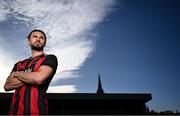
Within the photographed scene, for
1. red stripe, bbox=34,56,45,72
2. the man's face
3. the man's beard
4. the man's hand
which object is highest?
the man's face

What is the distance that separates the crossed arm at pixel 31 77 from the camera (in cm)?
226

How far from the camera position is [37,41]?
2568 mm

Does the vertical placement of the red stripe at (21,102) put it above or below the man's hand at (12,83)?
below

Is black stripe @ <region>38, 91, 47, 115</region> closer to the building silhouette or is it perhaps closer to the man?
the man

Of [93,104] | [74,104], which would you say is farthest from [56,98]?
[93,104]

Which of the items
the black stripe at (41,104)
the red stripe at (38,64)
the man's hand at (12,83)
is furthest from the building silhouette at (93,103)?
the black stripe at (41,104)

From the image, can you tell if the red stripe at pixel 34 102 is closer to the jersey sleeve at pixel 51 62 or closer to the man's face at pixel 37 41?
the jersey sleeve at pixel 51 62

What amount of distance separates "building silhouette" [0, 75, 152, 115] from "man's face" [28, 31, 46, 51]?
11080 millimetres

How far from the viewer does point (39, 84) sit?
229 cm

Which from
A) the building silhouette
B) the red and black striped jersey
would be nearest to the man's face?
the red and black striped jersey

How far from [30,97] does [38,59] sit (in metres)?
0.49

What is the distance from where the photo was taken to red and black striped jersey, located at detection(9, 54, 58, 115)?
2.20 m

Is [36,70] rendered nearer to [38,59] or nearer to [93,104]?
[38,59]

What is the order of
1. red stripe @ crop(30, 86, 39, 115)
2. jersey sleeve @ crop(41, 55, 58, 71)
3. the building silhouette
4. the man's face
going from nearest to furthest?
1. red stripe @ crop(30, 86, 39, 115)
2. jersey sleeve @ crop(41, 55, 58, 71)
3. the man's face
4. the building silhouette
